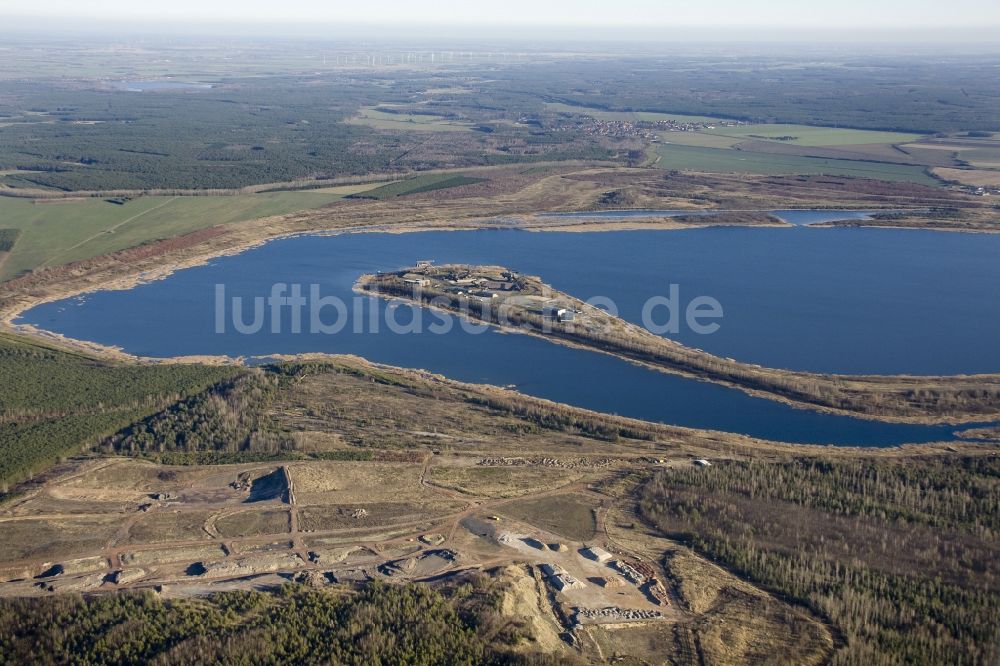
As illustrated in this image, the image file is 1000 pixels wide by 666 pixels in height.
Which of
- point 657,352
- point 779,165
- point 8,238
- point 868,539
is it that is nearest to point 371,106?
point 779,165

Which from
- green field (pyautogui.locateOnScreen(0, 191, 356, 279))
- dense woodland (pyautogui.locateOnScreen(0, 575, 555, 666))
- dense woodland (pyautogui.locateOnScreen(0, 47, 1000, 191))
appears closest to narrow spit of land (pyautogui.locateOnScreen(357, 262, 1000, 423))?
green field (pyautogui.locateOnScreen(0, 191, 356, 279))

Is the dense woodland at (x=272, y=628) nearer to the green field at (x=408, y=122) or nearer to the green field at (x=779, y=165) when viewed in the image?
the green field at (x=779, y=165)

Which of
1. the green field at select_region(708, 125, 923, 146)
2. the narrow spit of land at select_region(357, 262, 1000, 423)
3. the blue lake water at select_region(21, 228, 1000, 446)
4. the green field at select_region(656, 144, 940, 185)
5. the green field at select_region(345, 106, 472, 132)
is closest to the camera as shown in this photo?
the narrow spit of land at select_region(357, 262, 1000, 423)

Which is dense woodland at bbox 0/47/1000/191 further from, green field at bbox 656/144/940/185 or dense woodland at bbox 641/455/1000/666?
dense woodland at bbox 641/455/1000/666

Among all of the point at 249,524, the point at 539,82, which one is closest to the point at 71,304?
the point at 249,524

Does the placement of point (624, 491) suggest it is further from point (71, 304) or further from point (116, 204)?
point (116, 204)

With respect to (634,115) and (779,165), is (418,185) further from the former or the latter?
(634,115)
